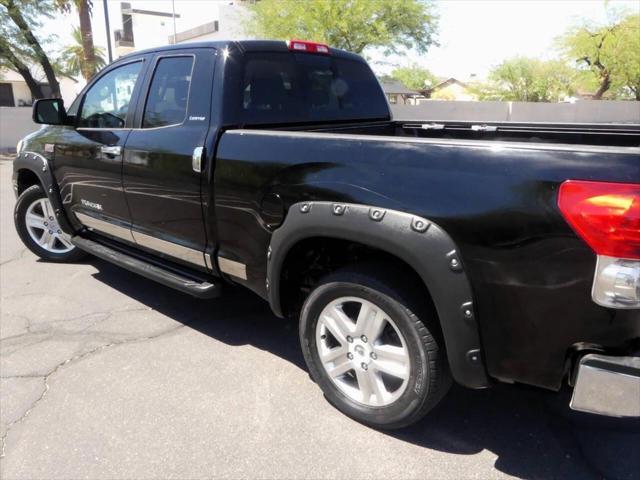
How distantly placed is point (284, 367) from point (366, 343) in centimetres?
89

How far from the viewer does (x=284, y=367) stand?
3312mm

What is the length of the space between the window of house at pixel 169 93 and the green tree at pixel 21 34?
67.5 ft

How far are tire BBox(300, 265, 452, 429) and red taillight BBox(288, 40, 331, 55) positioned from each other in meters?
1.80

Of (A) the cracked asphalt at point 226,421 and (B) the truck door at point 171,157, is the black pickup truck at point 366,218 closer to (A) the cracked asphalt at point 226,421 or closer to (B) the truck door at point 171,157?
(B) the truck door at point 171,157

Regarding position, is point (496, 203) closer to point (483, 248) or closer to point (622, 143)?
point (483, 248)

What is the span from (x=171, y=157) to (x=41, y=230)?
2.84 metres

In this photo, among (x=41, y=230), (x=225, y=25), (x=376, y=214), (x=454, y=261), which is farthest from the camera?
(x=225, y=25)

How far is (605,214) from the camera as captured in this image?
1778mm

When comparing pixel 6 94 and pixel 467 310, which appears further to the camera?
pixel 6 94

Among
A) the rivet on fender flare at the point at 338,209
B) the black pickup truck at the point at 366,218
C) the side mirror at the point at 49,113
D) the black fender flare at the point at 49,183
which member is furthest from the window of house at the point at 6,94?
the rivet on fender flare at the point at 338,209

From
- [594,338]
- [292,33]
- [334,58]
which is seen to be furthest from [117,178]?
[292,33]

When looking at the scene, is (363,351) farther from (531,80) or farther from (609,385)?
(531,80)

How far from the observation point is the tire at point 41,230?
204 inches

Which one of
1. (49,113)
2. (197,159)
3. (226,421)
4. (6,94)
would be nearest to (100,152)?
(49,113)
